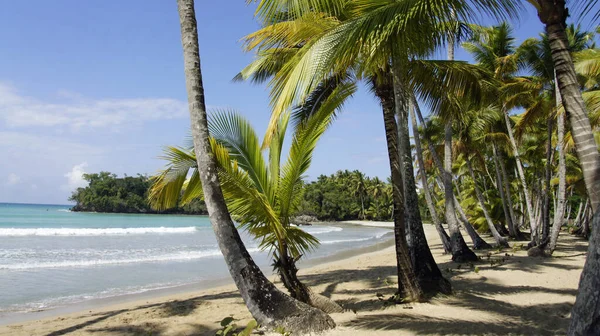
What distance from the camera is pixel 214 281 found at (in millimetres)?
13102

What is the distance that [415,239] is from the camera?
26.2 ft

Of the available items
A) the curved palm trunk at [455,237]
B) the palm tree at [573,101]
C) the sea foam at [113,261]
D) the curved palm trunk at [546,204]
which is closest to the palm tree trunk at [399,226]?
the palm tree at [573,101]

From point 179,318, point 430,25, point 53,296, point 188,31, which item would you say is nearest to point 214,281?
point 53,296

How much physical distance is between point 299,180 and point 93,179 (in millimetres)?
97186

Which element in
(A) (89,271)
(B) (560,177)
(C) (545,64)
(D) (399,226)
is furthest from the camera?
(A) (89,271)

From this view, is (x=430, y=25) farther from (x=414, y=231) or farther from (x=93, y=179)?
(x=93, y=179)

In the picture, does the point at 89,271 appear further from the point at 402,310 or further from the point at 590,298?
the point at 590,298

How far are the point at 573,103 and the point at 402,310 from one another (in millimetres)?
3505

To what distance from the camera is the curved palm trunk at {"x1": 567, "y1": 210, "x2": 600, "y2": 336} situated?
10.1 feet

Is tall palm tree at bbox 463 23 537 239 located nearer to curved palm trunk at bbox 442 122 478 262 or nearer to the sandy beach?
curved palm trunk at bbox 442 122 478 262

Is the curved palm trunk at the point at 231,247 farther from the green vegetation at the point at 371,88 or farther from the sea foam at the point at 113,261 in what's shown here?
the sea foam at the point at 113,261

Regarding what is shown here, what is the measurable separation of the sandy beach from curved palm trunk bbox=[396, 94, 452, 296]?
32 centimetres

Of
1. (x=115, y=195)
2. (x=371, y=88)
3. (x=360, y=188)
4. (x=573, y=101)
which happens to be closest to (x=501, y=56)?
(x=371, y=88)

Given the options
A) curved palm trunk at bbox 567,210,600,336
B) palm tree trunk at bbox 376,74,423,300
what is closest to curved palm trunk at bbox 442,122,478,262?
palm tree trunk at bbox 376,74,423,300
